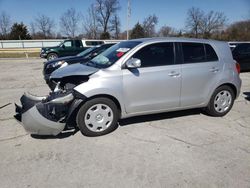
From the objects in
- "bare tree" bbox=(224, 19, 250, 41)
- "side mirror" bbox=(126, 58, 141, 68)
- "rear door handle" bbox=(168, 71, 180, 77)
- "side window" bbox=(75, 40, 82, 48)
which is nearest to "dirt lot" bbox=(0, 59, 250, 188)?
"rear door handle" bbox=(168, 71, 180, 77)

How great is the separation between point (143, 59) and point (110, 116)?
3.91ft

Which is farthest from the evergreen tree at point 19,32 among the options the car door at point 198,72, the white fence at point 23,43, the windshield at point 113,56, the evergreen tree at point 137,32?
the car door at point 198,72

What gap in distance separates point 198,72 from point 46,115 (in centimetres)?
296

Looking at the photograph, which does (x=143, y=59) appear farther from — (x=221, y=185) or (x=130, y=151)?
(x=221, y=185)

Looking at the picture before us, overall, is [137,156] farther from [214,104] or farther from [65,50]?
[65,50]

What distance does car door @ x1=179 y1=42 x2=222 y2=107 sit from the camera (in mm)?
4426

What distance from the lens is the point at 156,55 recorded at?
4230 millimetres

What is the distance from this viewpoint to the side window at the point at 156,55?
4.11m

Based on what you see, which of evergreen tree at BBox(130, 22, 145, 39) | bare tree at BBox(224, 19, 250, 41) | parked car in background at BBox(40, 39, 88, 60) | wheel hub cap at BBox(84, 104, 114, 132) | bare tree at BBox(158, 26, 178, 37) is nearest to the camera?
wheel hub cap at BBox(84, 104, 114, 132)

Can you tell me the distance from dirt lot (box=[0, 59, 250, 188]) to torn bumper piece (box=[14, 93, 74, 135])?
283 mm

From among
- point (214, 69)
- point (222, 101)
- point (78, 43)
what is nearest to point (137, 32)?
point (78, 43)

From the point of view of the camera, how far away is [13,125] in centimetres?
451

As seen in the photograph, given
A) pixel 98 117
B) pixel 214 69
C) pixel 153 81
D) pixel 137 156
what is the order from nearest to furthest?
pixel 137 156
pixel 98 117
pixel 153 81
pixel 214 69

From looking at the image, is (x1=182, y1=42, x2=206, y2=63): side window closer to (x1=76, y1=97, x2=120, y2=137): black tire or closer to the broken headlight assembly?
(x1=76, y1=97, x2=120, y2=137): black tire
